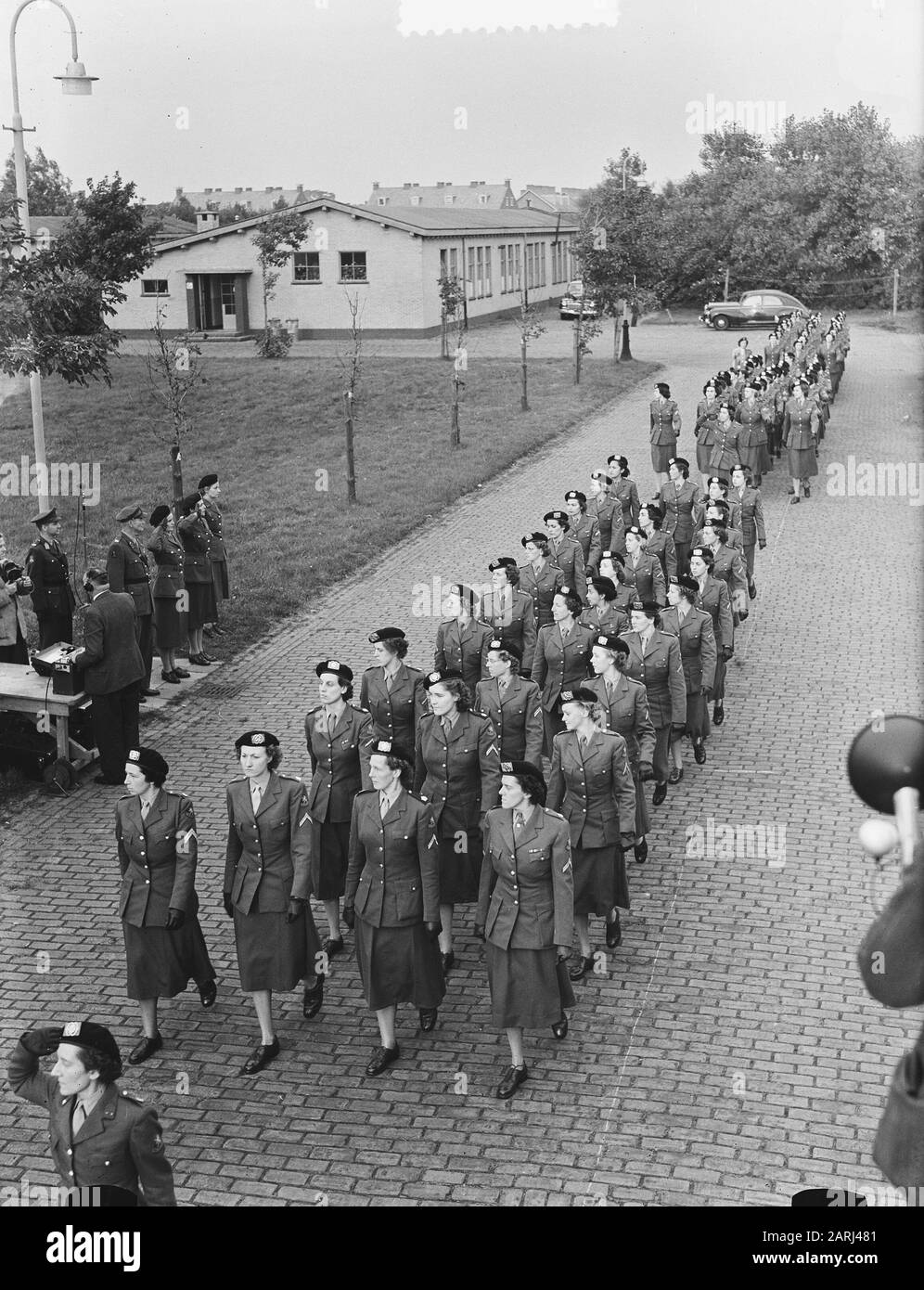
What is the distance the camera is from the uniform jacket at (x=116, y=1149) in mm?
5668

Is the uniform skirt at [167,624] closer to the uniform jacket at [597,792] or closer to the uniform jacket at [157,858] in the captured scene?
the uniform jacket at [157,858]

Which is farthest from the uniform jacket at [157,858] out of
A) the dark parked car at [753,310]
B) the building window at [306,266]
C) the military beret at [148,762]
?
the dark parked car at [753,310]

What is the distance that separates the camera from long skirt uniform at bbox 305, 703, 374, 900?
923cm

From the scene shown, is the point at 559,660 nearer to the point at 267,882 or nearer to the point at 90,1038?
the point at 267,882

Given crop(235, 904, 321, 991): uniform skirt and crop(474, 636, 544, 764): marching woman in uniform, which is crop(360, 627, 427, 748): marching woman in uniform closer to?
crop(474, 636, 544, 764): marching woman in uniform

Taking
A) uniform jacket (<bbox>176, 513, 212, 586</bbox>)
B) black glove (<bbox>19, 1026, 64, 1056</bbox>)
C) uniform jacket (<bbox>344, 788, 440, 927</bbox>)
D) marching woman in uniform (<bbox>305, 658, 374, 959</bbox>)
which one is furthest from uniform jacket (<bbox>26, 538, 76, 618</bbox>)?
black glove (<bbox>19, 1026, 64, 1056</bbox>)

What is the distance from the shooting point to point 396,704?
10273 mm

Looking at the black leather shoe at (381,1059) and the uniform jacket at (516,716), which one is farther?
the uniform jacket at (516,716)

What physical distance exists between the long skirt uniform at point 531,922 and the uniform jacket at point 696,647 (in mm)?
4550

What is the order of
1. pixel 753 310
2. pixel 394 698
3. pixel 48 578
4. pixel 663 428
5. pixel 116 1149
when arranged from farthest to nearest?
pixel 753 310, pixel 663 428, pixel 48 578, pixel 394 698, pixel 116 1149

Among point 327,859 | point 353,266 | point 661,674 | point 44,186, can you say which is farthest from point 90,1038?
point 44,186

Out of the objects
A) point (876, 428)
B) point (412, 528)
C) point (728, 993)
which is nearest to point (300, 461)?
point (412, 528)

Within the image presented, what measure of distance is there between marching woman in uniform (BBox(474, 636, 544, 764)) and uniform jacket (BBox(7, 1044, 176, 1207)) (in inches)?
176

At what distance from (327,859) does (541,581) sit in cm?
482
